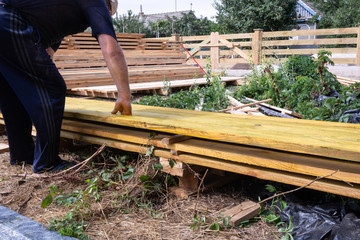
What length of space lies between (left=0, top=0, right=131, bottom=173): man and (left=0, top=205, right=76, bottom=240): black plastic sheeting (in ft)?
2.91

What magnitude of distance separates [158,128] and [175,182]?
53cm

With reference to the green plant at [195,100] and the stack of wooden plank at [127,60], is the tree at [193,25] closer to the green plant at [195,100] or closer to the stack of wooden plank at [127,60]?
the stack of wooden plank at [127,60]

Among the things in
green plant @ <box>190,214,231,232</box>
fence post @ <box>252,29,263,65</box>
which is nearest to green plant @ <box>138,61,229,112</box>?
green plant @ <box>190,214,231,232</box>

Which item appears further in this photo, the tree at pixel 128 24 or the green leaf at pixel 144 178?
the tree at pixel 128 24

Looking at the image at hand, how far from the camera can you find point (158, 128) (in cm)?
273

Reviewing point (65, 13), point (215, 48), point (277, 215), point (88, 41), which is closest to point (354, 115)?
point (277, 215)

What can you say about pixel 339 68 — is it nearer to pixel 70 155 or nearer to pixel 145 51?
pixel 145 51

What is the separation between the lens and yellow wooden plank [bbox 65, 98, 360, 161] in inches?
78.1

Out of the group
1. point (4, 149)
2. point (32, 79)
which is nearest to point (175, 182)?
point (32, 79)

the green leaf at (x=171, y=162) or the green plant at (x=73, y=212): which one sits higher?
the green leaf at (x=171, y=162)

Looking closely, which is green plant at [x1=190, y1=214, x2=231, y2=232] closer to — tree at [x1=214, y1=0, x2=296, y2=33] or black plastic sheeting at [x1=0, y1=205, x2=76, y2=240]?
black plastic sheeting at [x1=0, y1=205, x2=76, y2=240]

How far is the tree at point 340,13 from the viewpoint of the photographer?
3231 cm

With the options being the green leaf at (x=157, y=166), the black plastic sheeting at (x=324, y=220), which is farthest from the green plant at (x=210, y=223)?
the green leaf at (x=157, y=166)

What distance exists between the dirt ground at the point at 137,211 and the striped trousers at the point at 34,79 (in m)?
0.30
